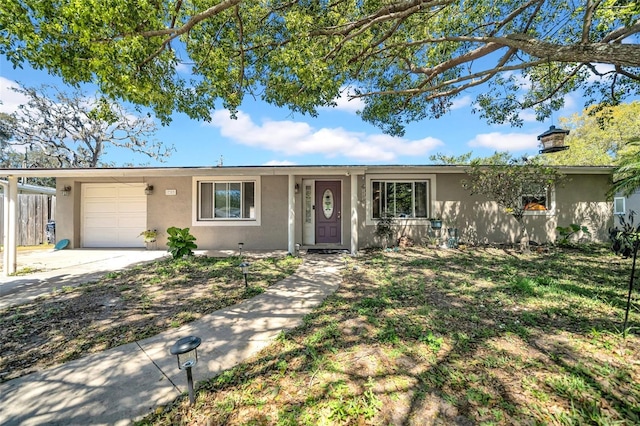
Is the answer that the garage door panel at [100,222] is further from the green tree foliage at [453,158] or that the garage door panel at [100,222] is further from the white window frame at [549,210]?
the green tree foliage at [453,158]

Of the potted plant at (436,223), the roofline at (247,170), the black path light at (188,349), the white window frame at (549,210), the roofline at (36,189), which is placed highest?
the roofline at (247,170)

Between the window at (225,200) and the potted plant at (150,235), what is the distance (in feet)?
4.83

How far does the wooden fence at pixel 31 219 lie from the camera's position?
978 cm

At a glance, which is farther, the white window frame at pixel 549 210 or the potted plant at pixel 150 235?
the white window frame at pixel 549 210

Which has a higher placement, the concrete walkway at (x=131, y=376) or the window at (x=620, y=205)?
the window at (x=620, y=205)

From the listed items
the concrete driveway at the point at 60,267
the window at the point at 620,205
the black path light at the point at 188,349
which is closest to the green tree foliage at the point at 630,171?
the black path light at the point at 188,349

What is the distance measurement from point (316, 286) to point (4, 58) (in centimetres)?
538

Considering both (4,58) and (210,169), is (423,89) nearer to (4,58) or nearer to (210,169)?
(210,169)

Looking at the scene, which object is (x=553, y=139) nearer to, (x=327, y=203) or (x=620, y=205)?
(x=327, y=203)

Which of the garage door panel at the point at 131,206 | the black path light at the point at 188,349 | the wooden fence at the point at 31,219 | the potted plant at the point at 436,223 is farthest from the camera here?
the wooden fence at the point at 31,219

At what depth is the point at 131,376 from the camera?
2.28 meters

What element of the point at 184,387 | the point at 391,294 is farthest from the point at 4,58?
the point at 391,294

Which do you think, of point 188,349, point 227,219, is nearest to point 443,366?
point 188,349

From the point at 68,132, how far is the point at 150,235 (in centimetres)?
1637
